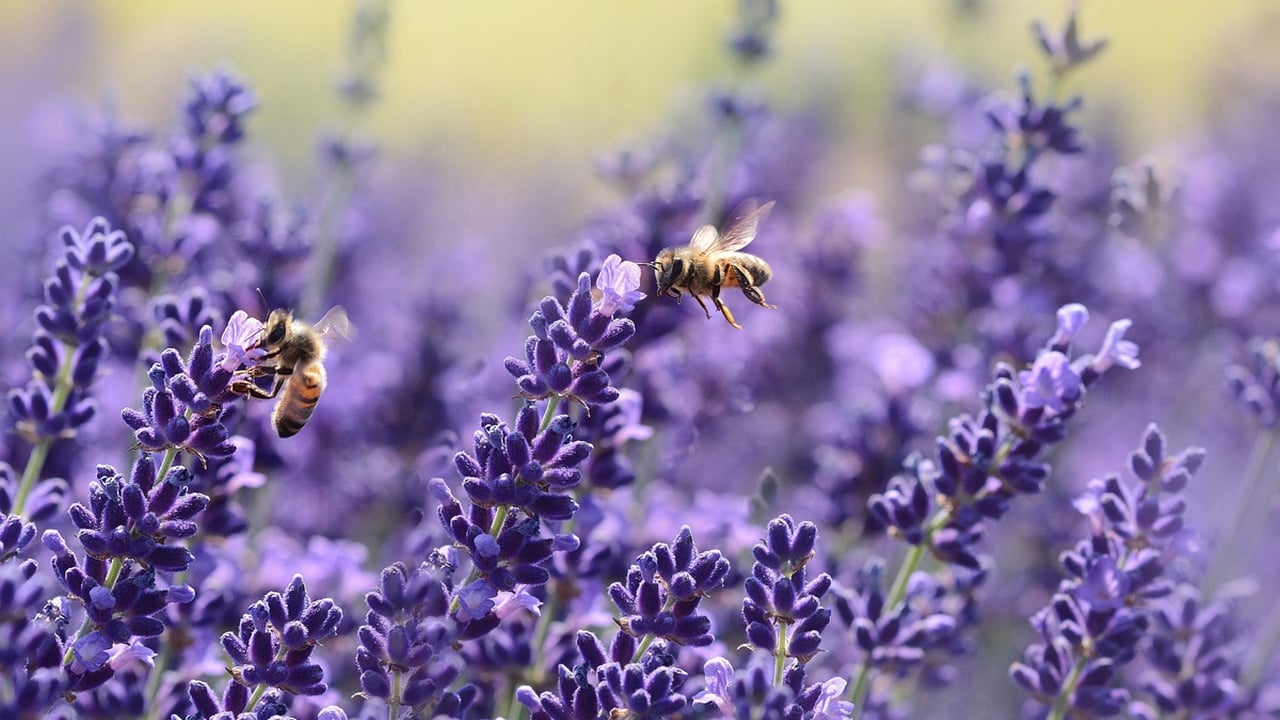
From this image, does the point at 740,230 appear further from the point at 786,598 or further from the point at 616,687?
the point at 616,687

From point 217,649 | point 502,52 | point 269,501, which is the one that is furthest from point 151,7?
point 217,649

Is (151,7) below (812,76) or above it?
above

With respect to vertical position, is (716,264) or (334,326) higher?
(716,264)

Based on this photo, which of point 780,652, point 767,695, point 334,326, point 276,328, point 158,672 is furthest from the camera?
point 334,326

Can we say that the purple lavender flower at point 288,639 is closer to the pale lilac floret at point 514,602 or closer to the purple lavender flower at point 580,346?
the pale lilac floret at point 514,602

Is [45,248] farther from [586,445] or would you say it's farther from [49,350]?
[586,445]

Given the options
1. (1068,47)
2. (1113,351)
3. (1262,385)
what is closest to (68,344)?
(1113,351)

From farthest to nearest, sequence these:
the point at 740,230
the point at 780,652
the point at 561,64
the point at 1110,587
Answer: the point at 561,64 → the point at 740,230 → the point at 1110,587 → the point at 780,652

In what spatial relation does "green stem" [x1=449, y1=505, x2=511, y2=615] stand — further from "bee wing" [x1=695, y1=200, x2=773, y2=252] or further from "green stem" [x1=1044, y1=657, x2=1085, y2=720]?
"bee wing" [x1=695, y1=200, x2=773, y2=252]
